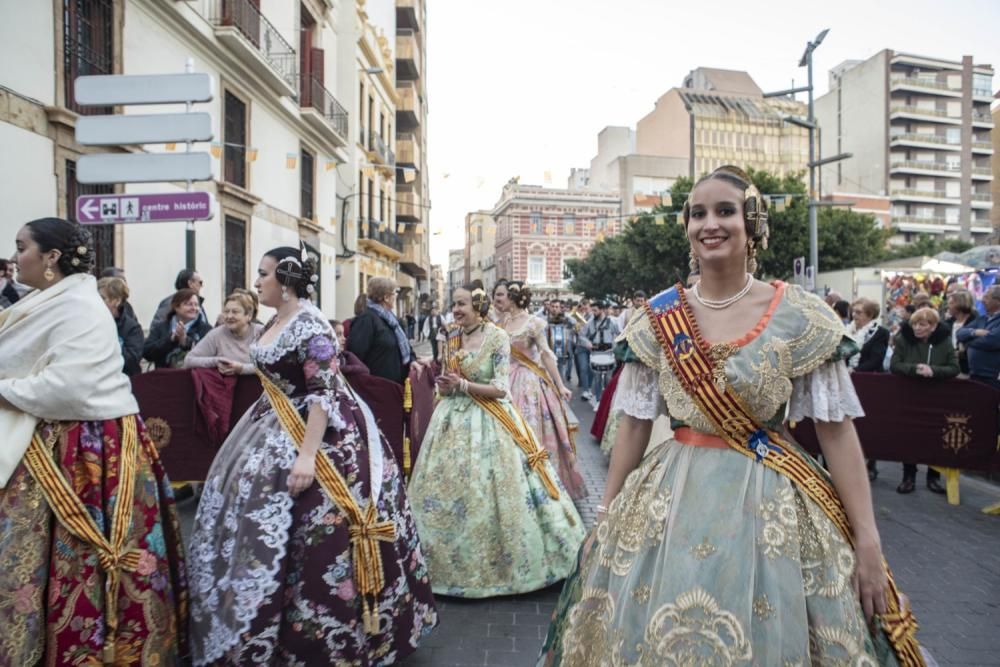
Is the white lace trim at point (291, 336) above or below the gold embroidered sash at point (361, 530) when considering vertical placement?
above

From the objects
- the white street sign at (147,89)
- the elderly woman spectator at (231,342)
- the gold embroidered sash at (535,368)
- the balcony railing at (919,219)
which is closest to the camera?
the elderly woman spectator at (231,342)

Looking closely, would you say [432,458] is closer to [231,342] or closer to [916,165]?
[231,342]

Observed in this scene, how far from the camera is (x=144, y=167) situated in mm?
7434

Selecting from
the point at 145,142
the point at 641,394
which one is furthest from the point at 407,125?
the point at 641,394

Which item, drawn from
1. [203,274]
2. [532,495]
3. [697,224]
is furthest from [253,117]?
[697,224]

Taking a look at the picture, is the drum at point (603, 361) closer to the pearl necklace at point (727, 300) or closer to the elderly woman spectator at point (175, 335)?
the elderly woman spectator at point (175, 335)

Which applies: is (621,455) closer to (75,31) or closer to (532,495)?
(532,495)

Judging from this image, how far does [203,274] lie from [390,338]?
8387 millimetres

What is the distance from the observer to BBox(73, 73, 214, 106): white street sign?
7418 millimetres

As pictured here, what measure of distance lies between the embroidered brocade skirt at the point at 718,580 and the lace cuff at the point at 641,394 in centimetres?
19

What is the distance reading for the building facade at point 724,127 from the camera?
70.6m

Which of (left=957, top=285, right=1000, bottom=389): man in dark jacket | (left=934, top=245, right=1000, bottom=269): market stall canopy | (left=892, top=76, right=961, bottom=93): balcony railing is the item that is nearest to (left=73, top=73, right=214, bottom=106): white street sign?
(left=957, top=285, right=1000, bottom=389): man in dark jacket

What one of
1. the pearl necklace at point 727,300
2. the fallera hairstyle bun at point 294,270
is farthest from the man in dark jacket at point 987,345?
the fallera hairstyle bun at point 294,270

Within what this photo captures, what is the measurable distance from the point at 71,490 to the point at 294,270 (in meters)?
1.29
